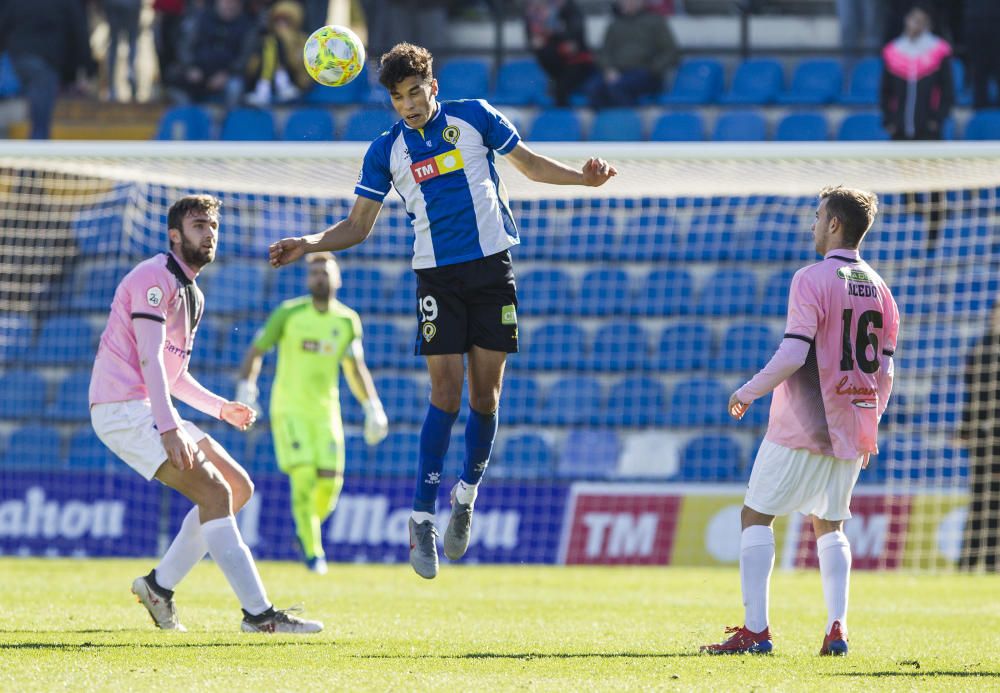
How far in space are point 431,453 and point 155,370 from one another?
1.43m

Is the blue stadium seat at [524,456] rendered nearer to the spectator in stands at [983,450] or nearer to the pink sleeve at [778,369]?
the spectator in stands at [983,450]

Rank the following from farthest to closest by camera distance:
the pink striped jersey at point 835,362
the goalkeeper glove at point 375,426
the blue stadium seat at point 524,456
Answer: the blue stadium seat at point 524,456 < the goalkeeper glove at point 375,426 < the pink striped jersey at point 835,362

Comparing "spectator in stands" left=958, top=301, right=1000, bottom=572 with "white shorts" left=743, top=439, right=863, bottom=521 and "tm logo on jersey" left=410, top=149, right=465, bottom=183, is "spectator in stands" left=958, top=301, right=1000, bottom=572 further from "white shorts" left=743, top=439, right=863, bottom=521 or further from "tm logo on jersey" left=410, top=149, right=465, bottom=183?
"tm logo on jersey" left=410, top=149, right=465, bottom=183

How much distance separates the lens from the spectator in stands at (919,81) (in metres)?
A: 15.1

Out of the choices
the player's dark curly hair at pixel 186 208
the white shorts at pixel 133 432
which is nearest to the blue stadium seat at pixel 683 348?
the player's dark curly hair at pixel 186 208

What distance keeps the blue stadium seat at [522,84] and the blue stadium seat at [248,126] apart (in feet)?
8.30

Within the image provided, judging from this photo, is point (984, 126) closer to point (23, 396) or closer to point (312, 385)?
point (312, 385)

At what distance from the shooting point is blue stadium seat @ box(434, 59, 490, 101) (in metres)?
17.6

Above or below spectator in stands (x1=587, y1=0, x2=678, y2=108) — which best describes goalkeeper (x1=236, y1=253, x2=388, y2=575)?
below

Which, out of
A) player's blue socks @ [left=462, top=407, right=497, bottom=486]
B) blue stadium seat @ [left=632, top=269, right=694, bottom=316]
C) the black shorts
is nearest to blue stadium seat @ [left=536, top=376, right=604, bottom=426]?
blue stadium seat @ [left=632, top=269, right=694, bottom=316]

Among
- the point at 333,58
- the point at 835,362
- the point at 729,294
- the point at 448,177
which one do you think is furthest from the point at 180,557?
the point at 729,294

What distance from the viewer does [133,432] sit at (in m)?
7.33

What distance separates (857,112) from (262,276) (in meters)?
6.59

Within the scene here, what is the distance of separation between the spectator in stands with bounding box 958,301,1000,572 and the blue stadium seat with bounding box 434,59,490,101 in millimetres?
6528
